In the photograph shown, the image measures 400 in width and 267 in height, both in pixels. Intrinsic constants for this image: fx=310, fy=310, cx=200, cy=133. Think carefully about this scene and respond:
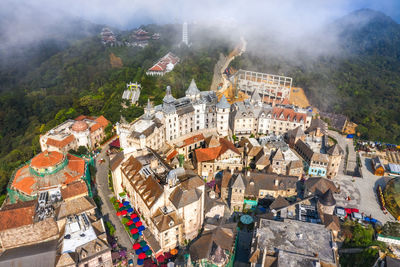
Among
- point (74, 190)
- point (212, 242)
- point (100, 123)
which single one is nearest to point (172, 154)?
point (74, 190)

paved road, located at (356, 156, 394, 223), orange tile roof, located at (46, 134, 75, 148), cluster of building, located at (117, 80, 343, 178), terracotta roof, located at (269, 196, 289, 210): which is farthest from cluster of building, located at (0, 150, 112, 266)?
paved road, located at (356, 156, 394, 223)

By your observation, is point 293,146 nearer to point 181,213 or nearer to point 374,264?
point 374,264

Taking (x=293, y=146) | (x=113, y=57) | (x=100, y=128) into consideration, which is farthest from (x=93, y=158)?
(x=113, y=57)

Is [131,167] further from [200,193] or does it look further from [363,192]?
[363,192]

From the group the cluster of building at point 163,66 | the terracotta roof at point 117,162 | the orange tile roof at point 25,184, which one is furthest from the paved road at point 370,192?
the cluster of building at point 163,66

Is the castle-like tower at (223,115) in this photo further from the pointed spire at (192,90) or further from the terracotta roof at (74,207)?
the terracotta roof at (74,207)
